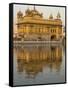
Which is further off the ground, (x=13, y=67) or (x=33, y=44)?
(x=33, y=44)

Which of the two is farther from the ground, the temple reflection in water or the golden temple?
the golden temple

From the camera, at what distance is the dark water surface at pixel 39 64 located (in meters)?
2.68

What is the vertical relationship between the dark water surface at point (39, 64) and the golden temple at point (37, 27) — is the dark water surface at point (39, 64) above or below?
below

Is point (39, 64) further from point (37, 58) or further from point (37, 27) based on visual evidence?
point (37, 27)

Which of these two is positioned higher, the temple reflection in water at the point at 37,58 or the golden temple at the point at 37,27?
the golden temple at the point at 37,27

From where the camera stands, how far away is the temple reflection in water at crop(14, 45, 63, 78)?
2693 millimetres

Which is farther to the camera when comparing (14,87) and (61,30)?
(61,30)

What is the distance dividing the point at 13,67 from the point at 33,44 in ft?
0.79

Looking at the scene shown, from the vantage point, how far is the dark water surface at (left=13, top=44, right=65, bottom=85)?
2680 millimetres

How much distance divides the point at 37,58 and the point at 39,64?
0.17ft

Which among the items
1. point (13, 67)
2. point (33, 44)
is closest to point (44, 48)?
point (33, 44)

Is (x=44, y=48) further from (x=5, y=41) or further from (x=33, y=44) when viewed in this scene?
(x=5, y=41)

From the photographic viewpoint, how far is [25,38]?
270 centimetres

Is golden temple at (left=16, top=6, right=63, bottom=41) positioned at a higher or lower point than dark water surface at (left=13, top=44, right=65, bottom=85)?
higher
